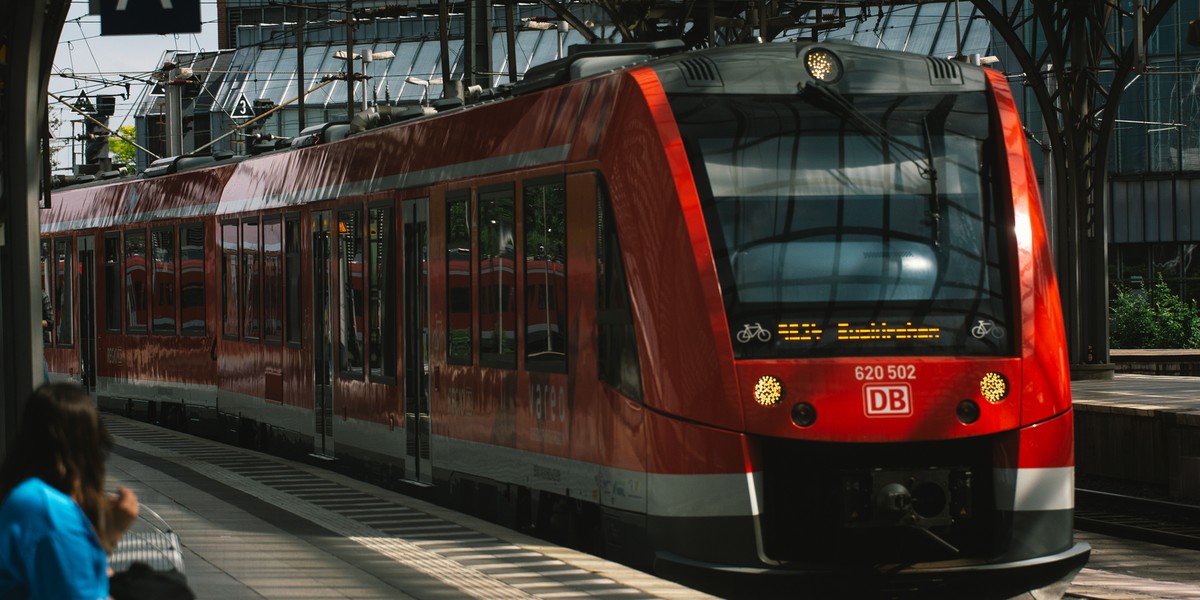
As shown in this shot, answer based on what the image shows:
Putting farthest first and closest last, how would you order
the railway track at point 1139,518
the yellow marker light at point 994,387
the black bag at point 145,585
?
the railway track at point 1139,518
the yellow marker light at point 994,387
the black bag at point 145,585

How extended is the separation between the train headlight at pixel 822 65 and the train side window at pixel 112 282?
49.5 ft

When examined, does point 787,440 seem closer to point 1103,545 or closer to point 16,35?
point 16,35

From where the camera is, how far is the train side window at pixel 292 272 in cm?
1644

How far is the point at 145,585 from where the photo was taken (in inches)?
167

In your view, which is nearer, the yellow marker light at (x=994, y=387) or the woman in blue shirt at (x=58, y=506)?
the woman in blue shirt at (x=58, y=506)

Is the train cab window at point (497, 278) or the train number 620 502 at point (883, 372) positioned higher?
the train cab window at point (497, 278)

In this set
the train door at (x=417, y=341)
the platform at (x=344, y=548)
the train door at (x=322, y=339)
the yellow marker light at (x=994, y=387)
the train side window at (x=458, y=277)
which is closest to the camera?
the platform at (x=344, y=548)

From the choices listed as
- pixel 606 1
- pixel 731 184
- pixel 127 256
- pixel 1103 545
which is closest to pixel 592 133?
pixel 731 184

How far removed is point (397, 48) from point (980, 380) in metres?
76.4

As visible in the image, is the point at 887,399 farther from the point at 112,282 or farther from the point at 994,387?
the point at 112,282

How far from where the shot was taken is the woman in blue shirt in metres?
3.86

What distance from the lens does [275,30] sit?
8844 centimetres

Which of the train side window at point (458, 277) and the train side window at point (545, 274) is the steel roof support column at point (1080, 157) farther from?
the train side window at point (545, 274)

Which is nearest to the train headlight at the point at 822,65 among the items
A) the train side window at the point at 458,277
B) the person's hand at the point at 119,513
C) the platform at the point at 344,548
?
the platform at the point at 344,548
